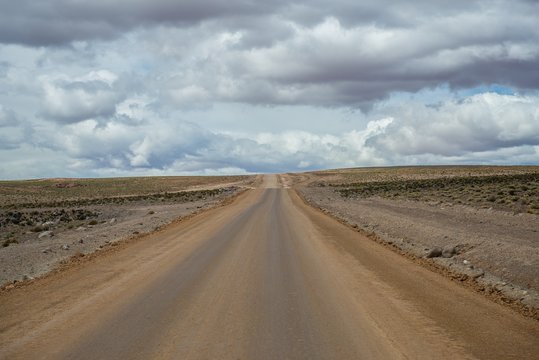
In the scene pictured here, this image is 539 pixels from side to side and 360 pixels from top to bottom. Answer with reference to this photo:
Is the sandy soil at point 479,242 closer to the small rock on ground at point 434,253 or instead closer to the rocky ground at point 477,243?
the rocky ground at point 477,243

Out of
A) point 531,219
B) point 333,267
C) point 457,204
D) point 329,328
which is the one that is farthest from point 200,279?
point 457,204

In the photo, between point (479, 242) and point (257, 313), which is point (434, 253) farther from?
point (257, 313)

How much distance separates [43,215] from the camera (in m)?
48.6

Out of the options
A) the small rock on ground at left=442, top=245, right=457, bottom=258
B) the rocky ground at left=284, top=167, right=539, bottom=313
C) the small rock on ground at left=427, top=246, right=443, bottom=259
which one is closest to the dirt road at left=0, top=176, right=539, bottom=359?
the rocky ground at left=284, top=167, right=539, bottom=313

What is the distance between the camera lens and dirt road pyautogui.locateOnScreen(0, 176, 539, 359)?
21.4 feet

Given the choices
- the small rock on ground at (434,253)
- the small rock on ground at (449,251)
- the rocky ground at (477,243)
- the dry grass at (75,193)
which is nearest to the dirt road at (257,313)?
the rocky ground at (477,243)

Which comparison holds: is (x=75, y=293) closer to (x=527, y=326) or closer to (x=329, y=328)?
(x=329, y=328)

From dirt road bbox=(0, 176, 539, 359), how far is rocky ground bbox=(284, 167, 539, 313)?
91 centimetres

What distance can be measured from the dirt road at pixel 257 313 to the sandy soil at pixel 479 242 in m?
0.92

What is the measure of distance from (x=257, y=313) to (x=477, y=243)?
10.0m

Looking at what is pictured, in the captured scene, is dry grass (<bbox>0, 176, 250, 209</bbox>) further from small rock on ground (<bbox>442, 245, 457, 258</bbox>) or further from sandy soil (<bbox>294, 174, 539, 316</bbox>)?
small rock on ground (<bbox>442, 245, 457, 258</bbox>)

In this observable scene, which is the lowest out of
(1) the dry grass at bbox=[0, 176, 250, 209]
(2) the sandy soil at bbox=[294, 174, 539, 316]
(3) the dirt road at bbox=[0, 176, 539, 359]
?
(2) the sandy soil at bbox=[294, 174, 539, 316]

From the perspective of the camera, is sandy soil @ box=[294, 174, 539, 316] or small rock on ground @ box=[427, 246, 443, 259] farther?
small rock on ground @ box=[427, 246, 443, 259]

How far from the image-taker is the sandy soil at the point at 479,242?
10.8 m
